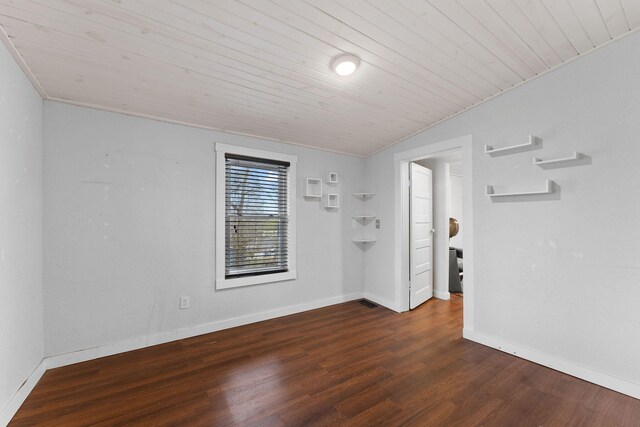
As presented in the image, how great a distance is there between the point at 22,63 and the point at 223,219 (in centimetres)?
192

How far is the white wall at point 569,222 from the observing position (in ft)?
6.85

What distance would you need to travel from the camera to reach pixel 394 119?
3.20 metres

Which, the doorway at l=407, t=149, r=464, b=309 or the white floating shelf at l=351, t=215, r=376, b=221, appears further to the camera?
the white floating shelf at l=351, t=215, r=376, b=221

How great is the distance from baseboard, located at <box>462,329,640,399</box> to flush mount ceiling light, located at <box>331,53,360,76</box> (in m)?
2.90

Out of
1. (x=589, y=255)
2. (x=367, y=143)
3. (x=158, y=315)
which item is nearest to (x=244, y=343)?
(x=158, y=315)

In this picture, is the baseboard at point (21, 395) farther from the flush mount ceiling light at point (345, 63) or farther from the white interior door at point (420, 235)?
the white interior door at point (420, 235)

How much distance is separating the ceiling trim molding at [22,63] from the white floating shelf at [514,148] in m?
3.73

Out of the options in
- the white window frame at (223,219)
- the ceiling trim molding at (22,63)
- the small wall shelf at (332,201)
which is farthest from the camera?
the small wall shelf at (332,201)

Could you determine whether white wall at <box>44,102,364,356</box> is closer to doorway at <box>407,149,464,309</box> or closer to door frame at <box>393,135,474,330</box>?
door frame at <box>393,135,474,330</box>

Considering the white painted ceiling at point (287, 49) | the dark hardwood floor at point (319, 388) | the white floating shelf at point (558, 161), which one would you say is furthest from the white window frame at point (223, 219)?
the white floating shelf at point (558, 161)

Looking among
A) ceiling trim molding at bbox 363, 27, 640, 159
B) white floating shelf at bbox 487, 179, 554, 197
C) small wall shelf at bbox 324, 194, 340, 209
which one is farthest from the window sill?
white floating shelf at bbox 487, 179, 554, 197

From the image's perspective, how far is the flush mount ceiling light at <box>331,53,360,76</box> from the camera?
82.0 inches

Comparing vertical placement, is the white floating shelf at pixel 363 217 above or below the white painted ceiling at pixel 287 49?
below

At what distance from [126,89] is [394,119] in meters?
2.63
